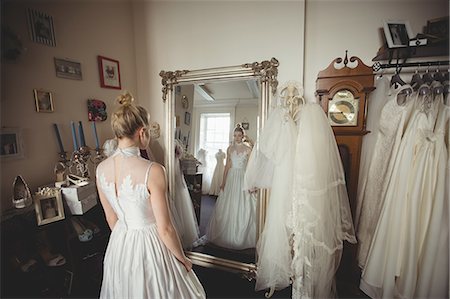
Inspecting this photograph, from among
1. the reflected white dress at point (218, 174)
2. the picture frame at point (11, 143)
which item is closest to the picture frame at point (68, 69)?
the picture frame at point (11, 143)

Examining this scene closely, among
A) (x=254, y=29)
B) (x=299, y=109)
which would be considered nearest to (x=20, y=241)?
(x=299, y=109)

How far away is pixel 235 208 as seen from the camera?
156 centimetres

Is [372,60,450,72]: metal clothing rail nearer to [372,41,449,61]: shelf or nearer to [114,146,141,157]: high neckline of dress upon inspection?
[372,41,449,61]: shelf

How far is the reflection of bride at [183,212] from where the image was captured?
169 centimetres

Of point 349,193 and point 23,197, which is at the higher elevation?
point 23,197

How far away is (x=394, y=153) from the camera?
1.08m

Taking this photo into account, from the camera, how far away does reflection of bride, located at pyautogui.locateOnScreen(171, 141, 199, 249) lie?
1690 mm

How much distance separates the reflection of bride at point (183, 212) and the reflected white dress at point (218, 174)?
252mm

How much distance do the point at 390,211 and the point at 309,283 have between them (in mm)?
627

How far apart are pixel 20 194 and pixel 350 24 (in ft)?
7.41

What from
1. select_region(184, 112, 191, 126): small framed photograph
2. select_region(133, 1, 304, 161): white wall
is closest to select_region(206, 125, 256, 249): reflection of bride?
select_region(184, 112, 191, 126): small framed photograph

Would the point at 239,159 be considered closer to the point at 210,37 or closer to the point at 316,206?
the point at 316,206

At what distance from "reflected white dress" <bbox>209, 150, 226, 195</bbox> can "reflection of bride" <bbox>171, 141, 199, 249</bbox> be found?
0.25m

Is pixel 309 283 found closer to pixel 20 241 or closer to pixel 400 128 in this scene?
pixel 400 128
